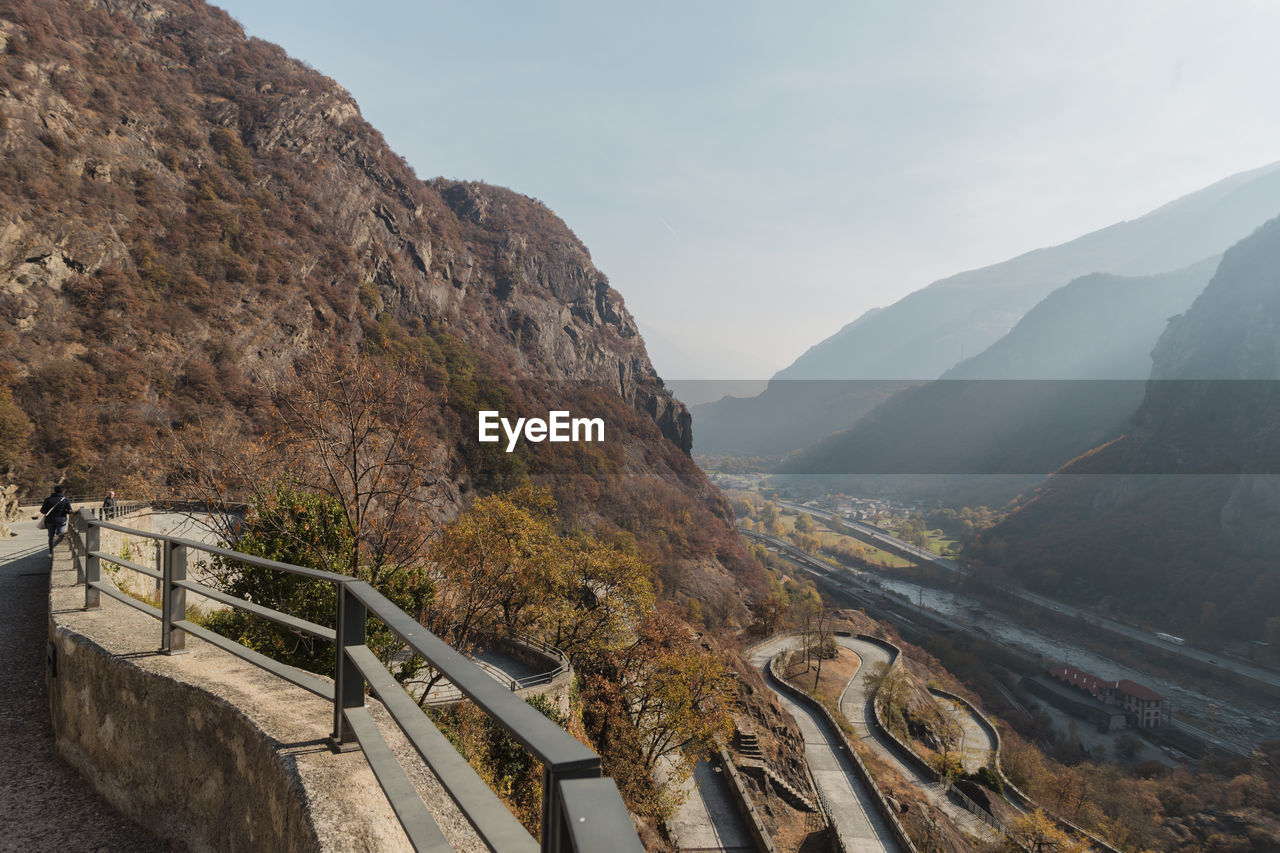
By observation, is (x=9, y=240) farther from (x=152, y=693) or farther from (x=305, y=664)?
(x=152, y=693)

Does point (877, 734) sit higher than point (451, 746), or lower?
lower

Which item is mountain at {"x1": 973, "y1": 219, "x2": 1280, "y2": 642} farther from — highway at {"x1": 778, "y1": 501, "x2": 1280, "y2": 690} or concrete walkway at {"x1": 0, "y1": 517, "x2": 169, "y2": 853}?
concrete walkway at {"x1": 0, "y1": 517, "x2": 169, "y2": 853}

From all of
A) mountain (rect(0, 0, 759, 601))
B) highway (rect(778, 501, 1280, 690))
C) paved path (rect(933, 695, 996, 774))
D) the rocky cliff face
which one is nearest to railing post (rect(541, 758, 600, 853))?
mountain (rect(0, 0, 759, 601))

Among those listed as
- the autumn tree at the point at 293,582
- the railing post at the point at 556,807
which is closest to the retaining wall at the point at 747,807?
the autumn tree at the point at 293,582

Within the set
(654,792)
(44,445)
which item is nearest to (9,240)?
(44,445)

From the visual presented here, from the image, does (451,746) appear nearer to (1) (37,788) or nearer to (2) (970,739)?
(1) (37,788)

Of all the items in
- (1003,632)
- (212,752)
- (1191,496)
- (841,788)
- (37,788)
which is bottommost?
(1003,632)

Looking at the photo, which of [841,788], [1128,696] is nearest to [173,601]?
[841,788]

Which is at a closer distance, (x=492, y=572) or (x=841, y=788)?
(x=492, y=572)
